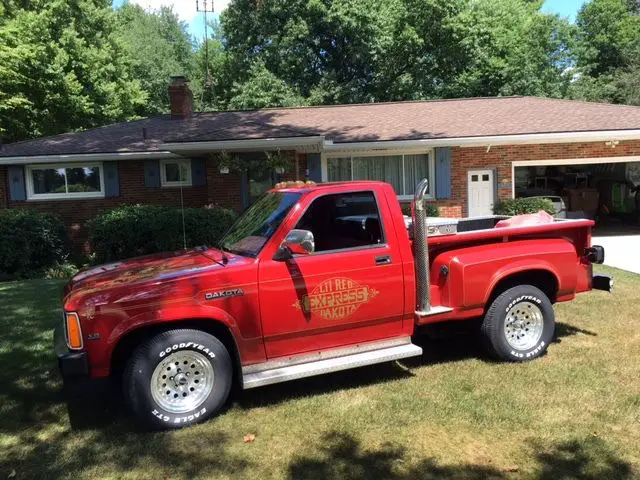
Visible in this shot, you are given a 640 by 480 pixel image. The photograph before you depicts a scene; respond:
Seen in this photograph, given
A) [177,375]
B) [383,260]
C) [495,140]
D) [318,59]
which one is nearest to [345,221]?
[383,260]

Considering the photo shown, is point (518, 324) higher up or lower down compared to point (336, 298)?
lower down

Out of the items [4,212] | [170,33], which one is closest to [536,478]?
[4,212]

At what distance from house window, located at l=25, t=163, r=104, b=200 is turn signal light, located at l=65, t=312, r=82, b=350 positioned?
11880 millimetres

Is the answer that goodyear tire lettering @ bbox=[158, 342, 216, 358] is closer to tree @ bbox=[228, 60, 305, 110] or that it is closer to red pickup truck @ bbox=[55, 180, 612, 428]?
red pickup truck @ bbox=[55, 180, 612, 428]

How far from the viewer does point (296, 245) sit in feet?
14.5

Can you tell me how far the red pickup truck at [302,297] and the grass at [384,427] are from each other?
309 millimetres

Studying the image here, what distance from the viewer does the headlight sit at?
13.6ft

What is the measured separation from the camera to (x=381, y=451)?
3.92m

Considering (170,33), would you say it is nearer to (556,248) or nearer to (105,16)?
(105,16)

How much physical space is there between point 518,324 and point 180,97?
14912 millimetres

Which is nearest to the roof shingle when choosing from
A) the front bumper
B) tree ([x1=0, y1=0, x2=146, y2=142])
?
tree ([x1=0, y1=0, x2=146, y2=142])

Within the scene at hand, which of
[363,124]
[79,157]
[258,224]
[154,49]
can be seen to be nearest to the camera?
[258,224]

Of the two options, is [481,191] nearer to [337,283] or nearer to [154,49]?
[337,283]

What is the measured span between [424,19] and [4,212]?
23692 mm
